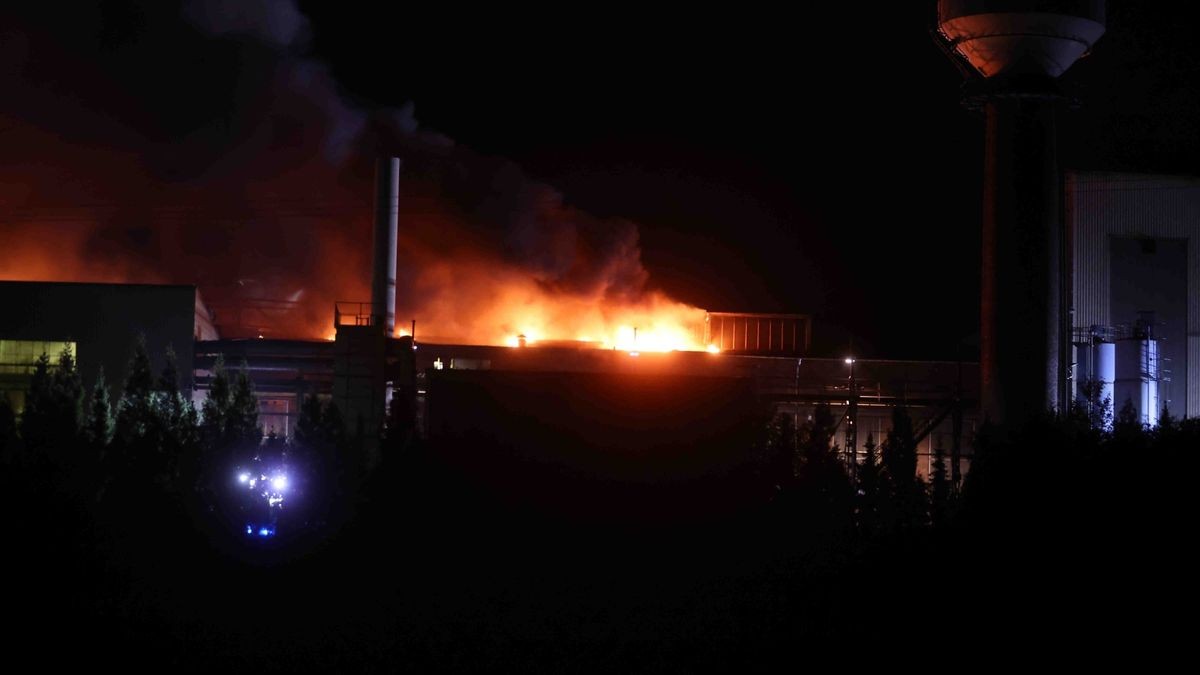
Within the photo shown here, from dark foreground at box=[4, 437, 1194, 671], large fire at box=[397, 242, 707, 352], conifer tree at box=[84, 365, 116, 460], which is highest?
large fire at box=[397, 242, 707, 352]

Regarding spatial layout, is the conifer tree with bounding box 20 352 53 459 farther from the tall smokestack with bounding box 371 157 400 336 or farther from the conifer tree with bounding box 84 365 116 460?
the tall smokestack with bounding box 371 157 400 336

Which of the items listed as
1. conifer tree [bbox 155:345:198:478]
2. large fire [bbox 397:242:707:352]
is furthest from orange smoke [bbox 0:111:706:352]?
conifer tree [bbox 155:345:198:478]

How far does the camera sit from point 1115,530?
14766mm

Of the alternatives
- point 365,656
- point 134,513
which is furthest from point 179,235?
point 365,656

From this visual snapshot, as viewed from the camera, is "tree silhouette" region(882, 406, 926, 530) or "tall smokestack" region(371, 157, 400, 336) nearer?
"tree silhouette" region(882, 406, 926, 530)

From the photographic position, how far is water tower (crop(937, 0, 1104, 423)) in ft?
97.5

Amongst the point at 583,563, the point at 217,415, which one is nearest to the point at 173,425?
the point at 217,415

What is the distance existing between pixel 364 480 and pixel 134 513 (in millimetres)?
2893

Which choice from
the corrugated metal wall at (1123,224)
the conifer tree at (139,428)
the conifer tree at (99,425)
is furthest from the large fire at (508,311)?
the conifer tree at (99,425)

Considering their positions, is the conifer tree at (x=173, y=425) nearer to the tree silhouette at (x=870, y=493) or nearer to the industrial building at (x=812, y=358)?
the industrial building at (x=812, y=358)

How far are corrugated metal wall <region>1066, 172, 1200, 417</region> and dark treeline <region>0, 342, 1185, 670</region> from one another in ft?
45.0

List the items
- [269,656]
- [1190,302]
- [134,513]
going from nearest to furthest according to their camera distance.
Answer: [269,656] → [134,513] → [1190,302]

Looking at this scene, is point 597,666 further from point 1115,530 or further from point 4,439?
point 4,439

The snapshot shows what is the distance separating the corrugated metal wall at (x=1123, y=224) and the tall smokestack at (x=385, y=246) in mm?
17824
